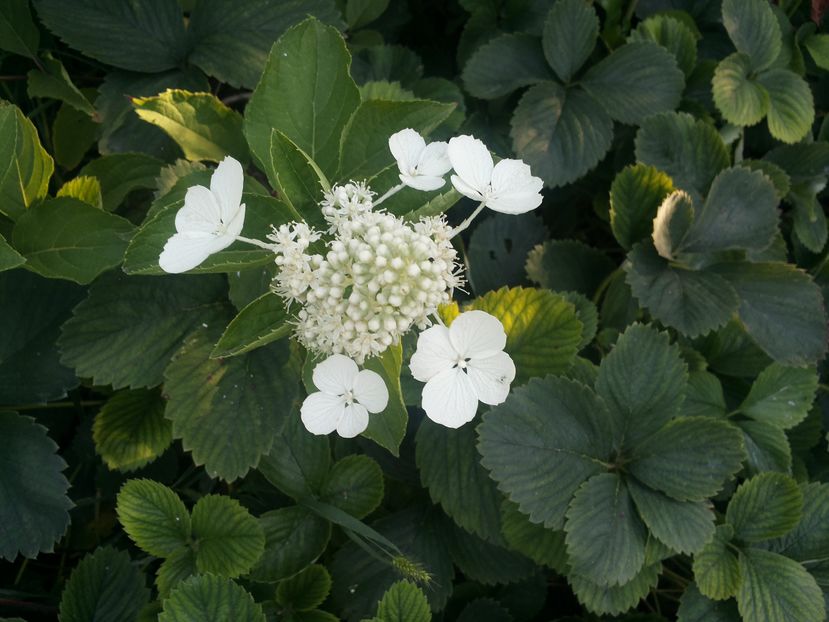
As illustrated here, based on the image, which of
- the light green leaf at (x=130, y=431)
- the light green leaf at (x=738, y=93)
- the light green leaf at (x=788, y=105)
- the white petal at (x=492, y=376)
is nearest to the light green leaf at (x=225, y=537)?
the light green leaf at (x=130, y=431)

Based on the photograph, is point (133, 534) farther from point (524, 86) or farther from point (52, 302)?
point (524, 86)

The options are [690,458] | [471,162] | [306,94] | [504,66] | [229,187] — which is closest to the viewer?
[229,187]

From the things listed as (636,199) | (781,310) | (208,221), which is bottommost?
(781,310)

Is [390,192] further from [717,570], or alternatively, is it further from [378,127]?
[717,570]

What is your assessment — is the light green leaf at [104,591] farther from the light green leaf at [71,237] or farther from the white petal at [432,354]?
the white petal at [432,354]

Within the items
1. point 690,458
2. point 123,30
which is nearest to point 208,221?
point 123,30

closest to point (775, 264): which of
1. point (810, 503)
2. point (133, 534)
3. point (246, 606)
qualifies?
point (810, 503)

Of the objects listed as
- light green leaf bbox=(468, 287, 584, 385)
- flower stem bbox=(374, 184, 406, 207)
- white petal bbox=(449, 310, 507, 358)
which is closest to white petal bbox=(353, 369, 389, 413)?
white petal bbox=(449, 310, 507, 358)

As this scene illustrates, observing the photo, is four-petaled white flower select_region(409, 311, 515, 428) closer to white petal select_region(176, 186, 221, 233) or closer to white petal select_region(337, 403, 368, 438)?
white petal select_region(337, 403, 368, 438)
